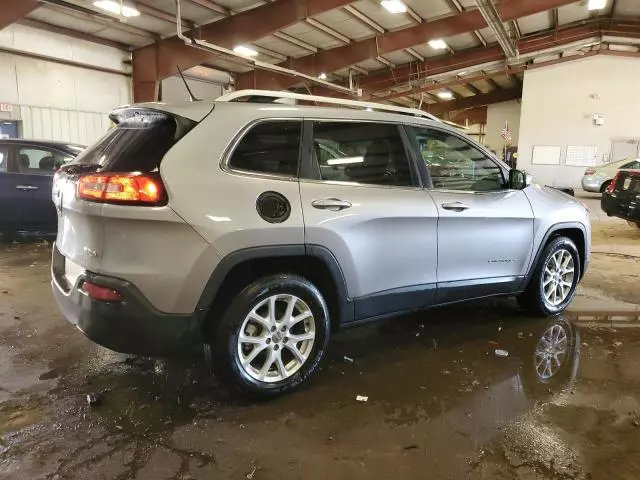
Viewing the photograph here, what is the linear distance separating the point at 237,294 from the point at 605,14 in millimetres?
18263

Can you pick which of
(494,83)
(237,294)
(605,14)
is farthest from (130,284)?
(494,83)

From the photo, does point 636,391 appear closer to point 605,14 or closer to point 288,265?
point 288,265

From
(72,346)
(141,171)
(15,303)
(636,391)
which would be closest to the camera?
(141,171)

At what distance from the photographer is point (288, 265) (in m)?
2.88

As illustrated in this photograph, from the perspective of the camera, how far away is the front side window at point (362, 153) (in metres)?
3.00

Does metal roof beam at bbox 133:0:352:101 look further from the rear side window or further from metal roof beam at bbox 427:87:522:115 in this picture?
metal roof beam at bbox 427:87:522:115

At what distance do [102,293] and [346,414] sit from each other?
146 cm

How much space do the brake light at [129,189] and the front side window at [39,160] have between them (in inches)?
212

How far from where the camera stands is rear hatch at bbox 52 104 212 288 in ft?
7.88

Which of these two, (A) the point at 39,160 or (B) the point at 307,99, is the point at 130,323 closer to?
(B) the point at 307,99

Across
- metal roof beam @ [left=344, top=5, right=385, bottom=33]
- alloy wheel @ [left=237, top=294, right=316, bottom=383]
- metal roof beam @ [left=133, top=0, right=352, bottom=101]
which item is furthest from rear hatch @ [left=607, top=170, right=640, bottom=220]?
alloy wheel @ [left=237, top=294, right=316, bottom=383]

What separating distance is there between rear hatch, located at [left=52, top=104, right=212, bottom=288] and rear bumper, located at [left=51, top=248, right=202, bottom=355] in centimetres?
11

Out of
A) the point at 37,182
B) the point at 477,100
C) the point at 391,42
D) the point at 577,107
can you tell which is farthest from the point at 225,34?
the point at 477,100

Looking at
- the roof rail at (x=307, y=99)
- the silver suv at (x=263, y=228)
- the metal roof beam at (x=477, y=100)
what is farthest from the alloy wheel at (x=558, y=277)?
the metal roof beam at (x=477, y=100)
